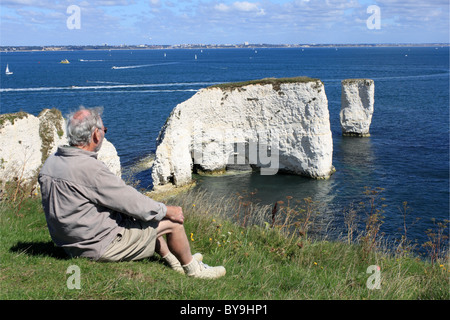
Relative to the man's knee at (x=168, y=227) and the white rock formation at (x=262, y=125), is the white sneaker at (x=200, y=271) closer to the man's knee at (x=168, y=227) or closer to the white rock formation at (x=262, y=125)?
the man's knee at (x=168, y=227)

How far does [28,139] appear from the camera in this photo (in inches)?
554

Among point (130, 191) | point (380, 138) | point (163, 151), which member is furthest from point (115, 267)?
point (380, 138)

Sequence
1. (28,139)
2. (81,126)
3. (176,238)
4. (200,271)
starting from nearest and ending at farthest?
(81,126) → (176,238) → (200,271) → (28,139)

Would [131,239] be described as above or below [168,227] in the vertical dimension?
below

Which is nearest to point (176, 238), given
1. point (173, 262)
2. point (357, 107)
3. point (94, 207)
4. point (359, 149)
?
point (173, 262)

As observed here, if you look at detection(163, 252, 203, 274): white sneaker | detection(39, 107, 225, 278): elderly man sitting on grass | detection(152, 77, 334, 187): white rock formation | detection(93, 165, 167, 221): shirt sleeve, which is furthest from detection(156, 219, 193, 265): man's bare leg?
detection(152, 77, 334, 187): white rock formation

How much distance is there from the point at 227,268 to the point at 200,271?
2.02ft

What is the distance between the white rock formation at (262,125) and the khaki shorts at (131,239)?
67.6 feet

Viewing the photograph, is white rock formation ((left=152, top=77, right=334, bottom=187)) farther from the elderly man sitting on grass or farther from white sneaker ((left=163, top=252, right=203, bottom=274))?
the elderly man sitting on grass

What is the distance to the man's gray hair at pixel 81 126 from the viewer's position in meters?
4.58

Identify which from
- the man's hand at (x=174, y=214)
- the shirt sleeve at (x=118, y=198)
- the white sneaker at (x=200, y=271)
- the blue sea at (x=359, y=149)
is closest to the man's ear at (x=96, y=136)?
the shirt sleeve at (x=118, y=198)

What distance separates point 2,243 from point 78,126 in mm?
2572

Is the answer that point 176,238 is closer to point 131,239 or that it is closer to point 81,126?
point 131,239
